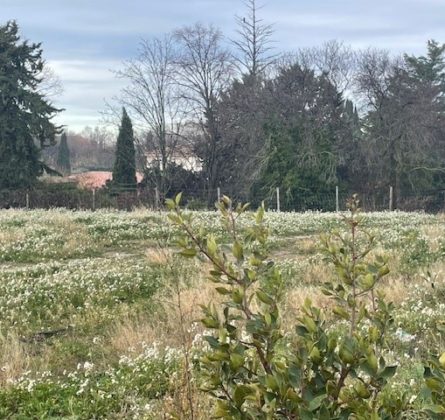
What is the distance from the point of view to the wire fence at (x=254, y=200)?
112 feet

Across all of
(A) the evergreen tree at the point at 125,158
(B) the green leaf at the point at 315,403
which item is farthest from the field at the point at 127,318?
(A) the evergreen tree at the point at 125,158

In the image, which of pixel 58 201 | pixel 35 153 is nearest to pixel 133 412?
pixel 58 201

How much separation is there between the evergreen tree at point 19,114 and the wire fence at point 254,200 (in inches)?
83.3

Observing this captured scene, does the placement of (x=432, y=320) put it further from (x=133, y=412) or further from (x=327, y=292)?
(x=327, y=292)

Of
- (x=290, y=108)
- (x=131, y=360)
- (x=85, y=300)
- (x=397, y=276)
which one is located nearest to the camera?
(x=131, y=360)

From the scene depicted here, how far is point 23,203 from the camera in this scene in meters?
34.1

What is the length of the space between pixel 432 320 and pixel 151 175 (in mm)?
37607

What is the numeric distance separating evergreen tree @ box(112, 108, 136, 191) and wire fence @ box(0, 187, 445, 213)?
4.39 meters

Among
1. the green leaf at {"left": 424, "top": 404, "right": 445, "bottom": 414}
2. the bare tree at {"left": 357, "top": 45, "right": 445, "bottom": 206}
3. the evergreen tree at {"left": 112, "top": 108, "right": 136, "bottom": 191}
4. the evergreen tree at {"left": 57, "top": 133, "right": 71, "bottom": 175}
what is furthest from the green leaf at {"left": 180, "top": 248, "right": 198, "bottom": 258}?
the evergreen tree at {"left": 57, "top": 133, "right": 71, "bottom": 175}

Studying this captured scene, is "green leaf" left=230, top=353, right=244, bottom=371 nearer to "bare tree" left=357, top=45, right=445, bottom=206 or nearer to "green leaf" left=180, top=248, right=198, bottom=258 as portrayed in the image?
"green leaf" left=180, top=248, right=198, bottom=258

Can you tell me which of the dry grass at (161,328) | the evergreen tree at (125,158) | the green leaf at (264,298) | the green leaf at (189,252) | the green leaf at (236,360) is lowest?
the dry grass at (161,328)

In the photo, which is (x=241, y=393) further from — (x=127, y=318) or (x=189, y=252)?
(x=127, y=318)

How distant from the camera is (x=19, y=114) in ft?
123

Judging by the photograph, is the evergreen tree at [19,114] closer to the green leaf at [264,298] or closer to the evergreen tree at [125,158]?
the evergreen tree at [125,158]
